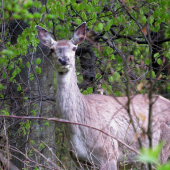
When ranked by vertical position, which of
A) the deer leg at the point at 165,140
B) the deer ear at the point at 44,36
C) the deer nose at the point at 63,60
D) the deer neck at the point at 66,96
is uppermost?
the deer ear at the point at 44,36

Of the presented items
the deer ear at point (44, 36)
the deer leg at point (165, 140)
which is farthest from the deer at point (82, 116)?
the deer leg at point (165, 140)

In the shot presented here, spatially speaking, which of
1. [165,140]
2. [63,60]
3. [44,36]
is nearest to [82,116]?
[63,60]

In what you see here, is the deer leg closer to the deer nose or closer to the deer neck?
the deer neck

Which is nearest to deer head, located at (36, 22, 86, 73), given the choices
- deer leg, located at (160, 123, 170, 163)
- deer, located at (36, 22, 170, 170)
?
deer, located at (36, 22, 170, 170)

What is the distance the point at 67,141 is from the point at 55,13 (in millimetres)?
2593

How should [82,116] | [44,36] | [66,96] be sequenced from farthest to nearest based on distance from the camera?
[44,36]
[82,116]
[66,96]

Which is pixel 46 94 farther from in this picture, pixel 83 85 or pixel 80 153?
pixel 80 153

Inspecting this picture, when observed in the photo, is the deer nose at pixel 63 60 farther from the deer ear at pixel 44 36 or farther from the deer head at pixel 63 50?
the deer ear at pixel 44 36

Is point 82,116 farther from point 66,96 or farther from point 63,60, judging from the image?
point 63,60

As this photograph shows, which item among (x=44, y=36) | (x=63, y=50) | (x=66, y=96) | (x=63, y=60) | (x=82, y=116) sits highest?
(x=44, y=36)

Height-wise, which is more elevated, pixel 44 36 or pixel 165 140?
pixel 44 36

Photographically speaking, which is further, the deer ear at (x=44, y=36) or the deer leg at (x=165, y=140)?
the deer leg at (x=165, y=140)

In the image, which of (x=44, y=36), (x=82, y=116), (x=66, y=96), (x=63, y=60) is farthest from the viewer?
(x=44, y=36)

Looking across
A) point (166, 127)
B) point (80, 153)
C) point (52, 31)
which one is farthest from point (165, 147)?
point (52, 31)
